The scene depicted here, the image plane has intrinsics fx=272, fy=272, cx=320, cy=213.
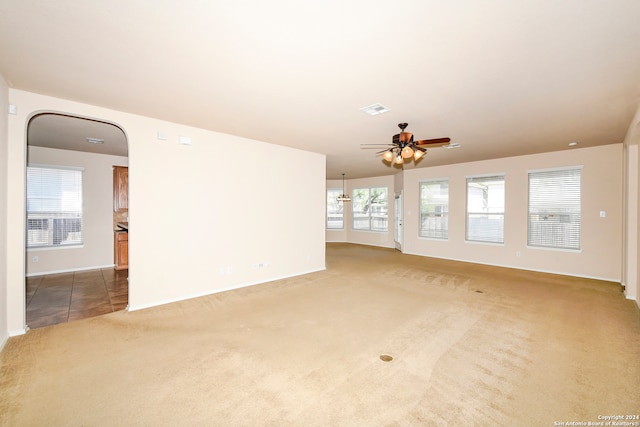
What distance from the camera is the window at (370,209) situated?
1014 cm

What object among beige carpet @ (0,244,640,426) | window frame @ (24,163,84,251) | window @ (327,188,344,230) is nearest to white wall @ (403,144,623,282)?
beige carpet @ (0,244,640,426)

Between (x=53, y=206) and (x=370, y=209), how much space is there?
29.5 feet

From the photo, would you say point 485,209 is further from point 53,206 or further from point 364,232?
point 53,206

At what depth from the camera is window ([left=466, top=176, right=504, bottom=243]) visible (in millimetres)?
6891

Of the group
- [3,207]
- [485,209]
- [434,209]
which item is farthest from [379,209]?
[3,207]

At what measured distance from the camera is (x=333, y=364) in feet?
8.13

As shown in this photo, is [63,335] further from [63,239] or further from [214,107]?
[63,239]

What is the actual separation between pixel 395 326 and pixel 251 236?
9.75 ft

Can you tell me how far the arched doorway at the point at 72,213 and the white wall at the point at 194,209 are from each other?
0.93 meters

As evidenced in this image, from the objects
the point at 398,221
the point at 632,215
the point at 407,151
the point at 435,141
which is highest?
the point at 435,141

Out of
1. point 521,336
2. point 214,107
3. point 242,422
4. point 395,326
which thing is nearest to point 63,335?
point 242,422

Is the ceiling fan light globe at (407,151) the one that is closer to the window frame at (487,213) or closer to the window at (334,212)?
the window frame at (487,213)

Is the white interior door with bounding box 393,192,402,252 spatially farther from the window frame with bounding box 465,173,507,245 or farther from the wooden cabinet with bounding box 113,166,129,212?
the wooden cabinet with bounding box 113,166,129,212

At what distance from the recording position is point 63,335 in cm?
302
